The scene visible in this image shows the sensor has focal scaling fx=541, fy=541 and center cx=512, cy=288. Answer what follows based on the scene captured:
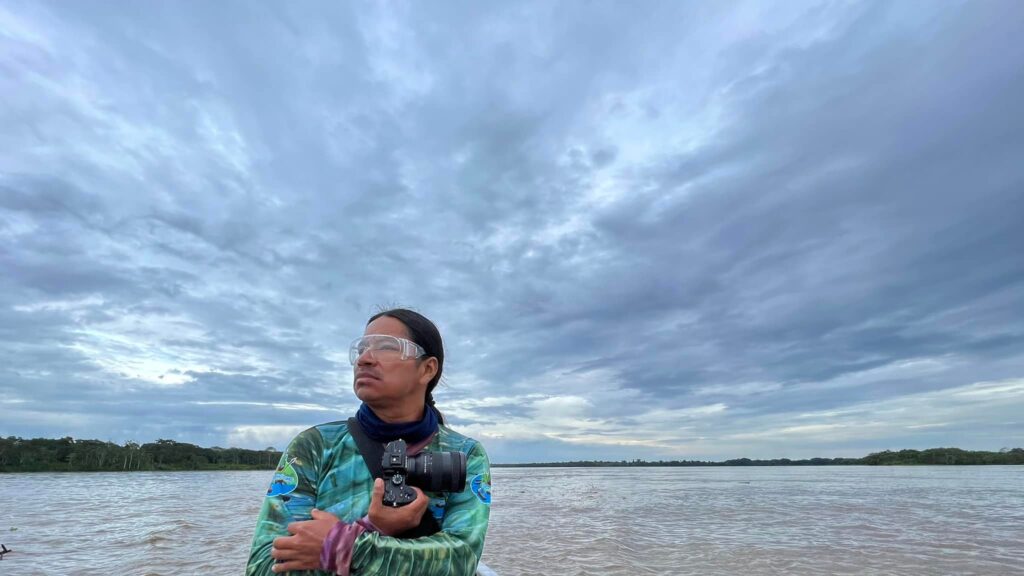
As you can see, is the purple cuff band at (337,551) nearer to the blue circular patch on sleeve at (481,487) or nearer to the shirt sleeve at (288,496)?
A: the shirt sleeve at (288,496)

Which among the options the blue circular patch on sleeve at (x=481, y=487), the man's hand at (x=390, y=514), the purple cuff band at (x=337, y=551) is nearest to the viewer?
the purple cuff band at (x=337, y=551)

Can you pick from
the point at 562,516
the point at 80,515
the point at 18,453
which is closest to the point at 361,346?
the point at 562,516

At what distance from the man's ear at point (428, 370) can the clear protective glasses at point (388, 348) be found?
6 cm

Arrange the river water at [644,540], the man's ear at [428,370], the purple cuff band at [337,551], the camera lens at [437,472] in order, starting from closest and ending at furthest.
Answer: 1. the purple cuff band at [337,551]
2. the camera lens at [437,472]
3. the man's ear at [428,370]
4. the river water at [644,540]

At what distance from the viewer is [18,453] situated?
11094 cm

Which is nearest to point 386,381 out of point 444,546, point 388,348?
point 388,348

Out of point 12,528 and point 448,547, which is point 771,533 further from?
point 12,528

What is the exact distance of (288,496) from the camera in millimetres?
2244

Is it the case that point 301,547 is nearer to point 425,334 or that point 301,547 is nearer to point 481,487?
point 481,487

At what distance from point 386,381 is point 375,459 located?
0.35 metres

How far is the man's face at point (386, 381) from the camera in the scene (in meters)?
2.50

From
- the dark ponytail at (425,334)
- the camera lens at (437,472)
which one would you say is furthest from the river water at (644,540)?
the camera lens at (437,472)

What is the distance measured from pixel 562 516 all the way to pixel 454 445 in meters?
22.5

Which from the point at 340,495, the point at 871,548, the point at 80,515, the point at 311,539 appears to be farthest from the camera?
the point at 80,515
